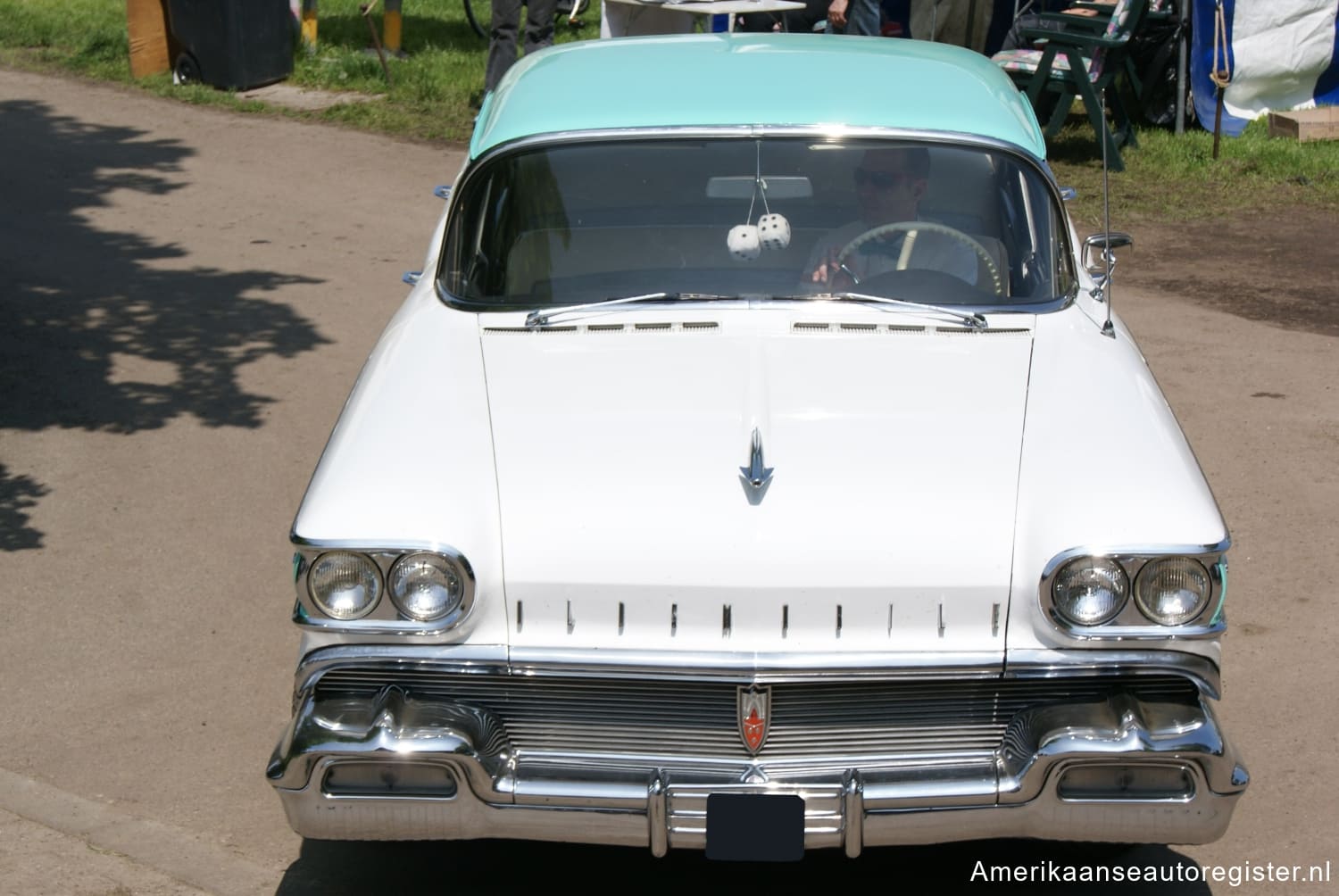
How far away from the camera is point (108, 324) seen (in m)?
8.02

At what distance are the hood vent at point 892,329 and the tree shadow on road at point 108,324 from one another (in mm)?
3089

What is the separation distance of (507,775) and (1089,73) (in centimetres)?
921

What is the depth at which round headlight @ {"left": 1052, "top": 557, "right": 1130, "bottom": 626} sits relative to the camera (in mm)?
3225

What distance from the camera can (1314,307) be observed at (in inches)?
328

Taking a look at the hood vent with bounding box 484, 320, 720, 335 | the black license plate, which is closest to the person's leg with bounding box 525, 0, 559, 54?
the hood vent with bounding box 484, 320, 720, 335

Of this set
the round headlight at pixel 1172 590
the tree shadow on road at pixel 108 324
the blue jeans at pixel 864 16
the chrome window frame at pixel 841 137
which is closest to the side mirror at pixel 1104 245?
the chrome window frame at pixel 841 137

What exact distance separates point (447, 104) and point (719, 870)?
393 inches

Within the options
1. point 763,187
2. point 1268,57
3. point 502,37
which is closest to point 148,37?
point 502,37

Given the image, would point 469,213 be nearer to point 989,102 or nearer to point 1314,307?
point 989,102

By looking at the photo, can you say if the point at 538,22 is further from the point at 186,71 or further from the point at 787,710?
the point at 787,710

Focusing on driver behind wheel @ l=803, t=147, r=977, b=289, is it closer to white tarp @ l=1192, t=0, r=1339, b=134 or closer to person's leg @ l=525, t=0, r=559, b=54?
person's leg @ l=525, t=0, r=559, b=54

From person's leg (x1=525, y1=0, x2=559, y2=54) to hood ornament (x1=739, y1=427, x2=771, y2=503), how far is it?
8868mm

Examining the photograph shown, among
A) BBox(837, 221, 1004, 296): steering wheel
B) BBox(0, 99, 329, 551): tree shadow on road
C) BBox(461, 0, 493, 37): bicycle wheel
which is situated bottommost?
BBox(0, 99, 329, 551): tree shadow on road

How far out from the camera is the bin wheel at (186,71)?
542 inches
